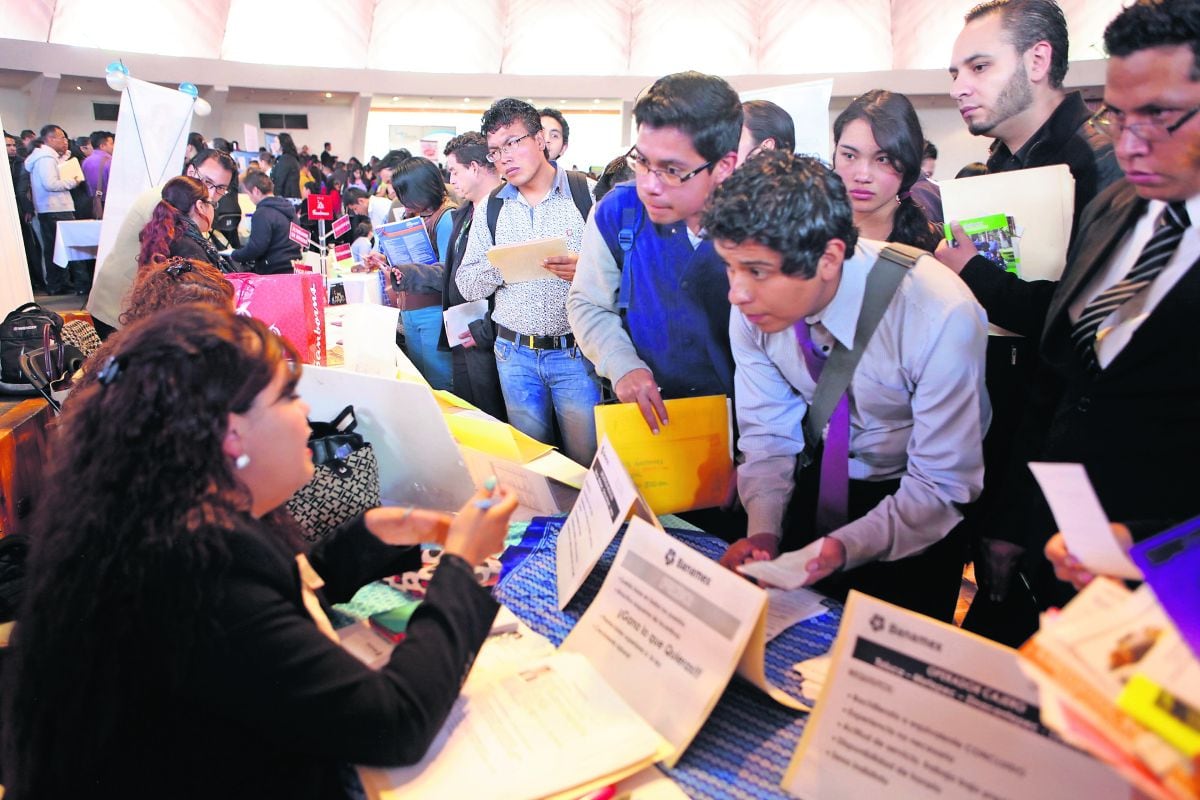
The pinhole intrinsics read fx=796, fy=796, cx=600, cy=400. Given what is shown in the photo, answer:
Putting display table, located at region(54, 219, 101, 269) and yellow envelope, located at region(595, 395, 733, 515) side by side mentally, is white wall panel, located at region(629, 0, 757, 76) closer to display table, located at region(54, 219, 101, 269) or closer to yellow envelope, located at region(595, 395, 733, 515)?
display table, located at region(54, 219, 101, 269)

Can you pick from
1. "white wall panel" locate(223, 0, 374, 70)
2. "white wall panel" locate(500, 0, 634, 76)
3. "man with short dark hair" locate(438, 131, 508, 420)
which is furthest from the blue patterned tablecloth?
"white wall panel" locate(223, 0, 374, 70)

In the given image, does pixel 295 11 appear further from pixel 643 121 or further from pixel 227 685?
pixel 227 685

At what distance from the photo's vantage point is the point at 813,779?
95 cm

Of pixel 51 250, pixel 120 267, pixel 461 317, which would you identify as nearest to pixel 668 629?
pixel 461 317

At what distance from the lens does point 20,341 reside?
2750 millimetres

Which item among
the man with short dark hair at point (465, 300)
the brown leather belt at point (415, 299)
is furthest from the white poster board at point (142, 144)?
the man with short dark hair at point (465, 300)

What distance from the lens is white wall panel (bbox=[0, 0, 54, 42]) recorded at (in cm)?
1462

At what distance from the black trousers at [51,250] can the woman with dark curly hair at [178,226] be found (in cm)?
674

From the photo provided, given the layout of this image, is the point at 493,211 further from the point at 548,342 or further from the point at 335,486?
the point at 335,486

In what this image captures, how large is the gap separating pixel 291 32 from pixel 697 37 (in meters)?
8.26

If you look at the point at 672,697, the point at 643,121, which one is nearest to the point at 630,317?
the point at 643,121

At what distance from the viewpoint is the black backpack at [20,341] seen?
9.00 feet

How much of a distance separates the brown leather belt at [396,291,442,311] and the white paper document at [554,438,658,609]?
8.96 ft

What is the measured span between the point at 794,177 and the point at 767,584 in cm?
72
